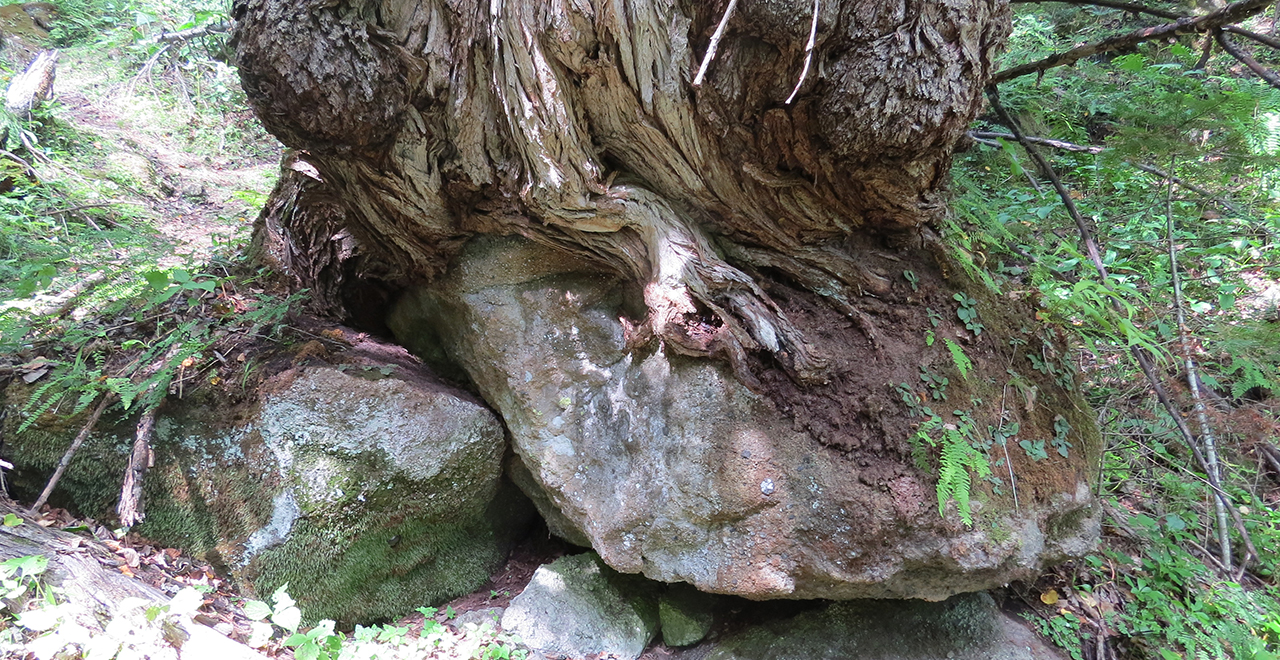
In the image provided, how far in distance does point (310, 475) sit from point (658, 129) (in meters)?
2.52

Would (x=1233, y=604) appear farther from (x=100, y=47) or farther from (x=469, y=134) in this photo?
(x=100, y=47)

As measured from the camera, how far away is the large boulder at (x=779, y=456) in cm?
270

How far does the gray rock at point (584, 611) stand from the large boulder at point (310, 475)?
700mm

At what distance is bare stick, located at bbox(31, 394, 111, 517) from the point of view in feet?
9.61

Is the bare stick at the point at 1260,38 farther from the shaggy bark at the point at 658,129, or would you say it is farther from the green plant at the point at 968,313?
the green plant at the point at 968,313

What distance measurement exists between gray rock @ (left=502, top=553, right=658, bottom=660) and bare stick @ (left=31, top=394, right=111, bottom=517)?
2289 millimetres

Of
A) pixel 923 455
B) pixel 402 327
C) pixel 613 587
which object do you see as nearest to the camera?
pixel 923 455

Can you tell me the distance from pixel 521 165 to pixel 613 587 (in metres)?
2.36

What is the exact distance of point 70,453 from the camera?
A: 118 inches

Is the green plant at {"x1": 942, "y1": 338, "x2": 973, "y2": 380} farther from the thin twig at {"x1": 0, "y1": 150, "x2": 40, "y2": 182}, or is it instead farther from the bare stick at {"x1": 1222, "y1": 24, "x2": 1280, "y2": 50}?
the thin twig at {"x1": 0, "y1": 150, "x2": 40, "y2": 182}

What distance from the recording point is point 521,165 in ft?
9.68

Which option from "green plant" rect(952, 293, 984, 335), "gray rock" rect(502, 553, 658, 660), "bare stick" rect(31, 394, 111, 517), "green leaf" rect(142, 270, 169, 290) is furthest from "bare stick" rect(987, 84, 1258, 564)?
"bare stick" rect(31, 394, 111, 517)

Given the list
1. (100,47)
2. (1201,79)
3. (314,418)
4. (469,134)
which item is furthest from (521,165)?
(100,47)

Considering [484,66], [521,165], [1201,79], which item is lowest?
[521,165]
